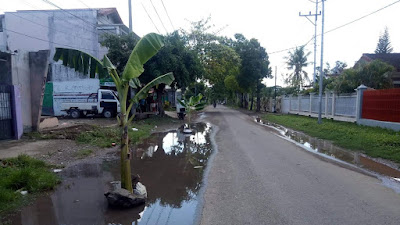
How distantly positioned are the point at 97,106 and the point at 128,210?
18251 mm

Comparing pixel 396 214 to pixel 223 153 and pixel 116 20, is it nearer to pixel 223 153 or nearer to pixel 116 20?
pixel 223 153

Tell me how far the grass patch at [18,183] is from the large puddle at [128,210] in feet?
0.83

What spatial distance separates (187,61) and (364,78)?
41.2ft

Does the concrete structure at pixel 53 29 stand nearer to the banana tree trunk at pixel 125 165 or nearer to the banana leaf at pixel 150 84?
the banana leaf at pixel 150 84

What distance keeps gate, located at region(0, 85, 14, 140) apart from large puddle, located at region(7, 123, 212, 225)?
443 cm

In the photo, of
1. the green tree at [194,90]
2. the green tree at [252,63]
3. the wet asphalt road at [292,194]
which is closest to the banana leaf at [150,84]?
the wet asphalt road at [292,194]

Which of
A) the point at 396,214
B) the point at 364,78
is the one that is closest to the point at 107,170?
the point at 396,214

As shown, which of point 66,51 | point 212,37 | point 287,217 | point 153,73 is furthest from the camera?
point 212,37

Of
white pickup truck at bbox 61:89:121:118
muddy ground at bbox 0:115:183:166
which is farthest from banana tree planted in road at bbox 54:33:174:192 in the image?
white pickup truck at bbox 61:89:121:118

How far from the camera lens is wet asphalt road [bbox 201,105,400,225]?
171 inches

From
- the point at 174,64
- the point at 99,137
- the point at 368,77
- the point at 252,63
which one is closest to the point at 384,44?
the point at 252,63

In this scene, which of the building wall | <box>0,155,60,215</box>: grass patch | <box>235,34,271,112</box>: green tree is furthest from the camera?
<box>235,34,271,112</box>: green tree

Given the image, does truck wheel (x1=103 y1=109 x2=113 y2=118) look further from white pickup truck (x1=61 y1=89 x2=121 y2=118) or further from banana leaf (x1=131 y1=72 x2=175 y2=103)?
banana leaf (x1=131 y1=72 x2=175 y2=103)

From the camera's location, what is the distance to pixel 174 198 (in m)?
5.32
